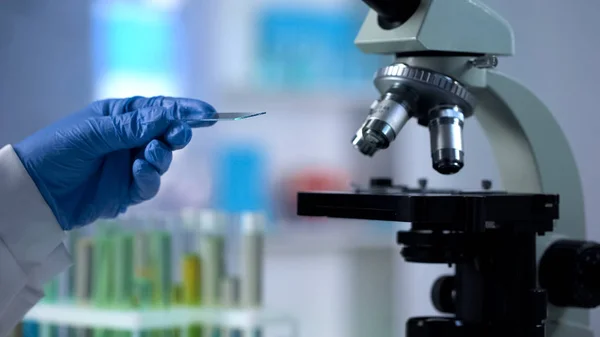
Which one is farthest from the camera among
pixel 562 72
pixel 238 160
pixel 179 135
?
pixel 238 160

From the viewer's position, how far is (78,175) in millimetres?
1115

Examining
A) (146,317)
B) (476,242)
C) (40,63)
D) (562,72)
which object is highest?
(40,63)

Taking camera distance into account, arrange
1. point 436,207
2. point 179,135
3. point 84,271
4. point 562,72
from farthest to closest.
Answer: point 84,271 < point 562,72 < point 179,135 < point 436,207

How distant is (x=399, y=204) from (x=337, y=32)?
221cm

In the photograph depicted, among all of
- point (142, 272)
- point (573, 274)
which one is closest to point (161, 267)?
point (142, 272)

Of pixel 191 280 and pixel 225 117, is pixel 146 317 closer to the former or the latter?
pixel 191 280

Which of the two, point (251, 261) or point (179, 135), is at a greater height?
point (179, 135)

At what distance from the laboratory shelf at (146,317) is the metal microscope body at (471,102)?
0.52 meters

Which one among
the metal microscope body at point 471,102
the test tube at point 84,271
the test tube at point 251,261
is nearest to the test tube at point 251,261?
the test tube at point 251,261

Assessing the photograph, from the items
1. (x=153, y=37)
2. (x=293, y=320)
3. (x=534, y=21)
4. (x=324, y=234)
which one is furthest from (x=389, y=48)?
(x=153, y=37)

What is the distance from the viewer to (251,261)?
4.74 ft

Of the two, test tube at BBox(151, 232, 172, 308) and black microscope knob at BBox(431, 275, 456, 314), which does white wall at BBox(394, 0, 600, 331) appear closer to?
black microscope knob at BBox(431, 275, 456, 314)

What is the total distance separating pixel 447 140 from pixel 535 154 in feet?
0.62

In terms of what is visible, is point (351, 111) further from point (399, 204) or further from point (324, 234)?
point (399, 204)
